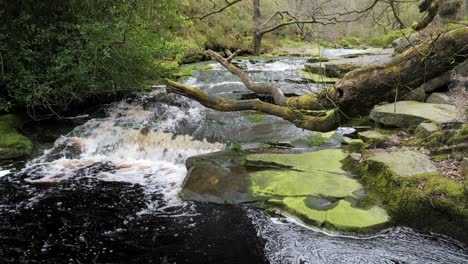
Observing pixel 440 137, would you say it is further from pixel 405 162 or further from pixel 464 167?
pixel 464 167

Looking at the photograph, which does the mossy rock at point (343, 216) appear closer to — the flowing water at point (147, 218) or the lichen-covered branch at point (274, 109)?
the flowing water at point (147, 218)

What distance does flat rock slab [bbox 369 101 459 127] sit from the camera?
239 inches

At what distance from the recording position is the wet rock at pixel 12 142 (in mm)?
7190

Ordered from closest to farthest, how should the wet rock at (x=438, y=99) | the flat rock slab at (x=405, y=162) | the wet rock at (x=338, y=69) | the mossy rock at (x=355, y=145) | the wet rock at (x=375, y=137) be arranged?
1. the flat rock slab at (x=405, y=162)
2. the wet rock at (x=375, y=137)
3. the mossy rock at (x=355, y=145)
4. the wet rock at (x=438, y=99)
5. the wet rock at (x=338, y=69)

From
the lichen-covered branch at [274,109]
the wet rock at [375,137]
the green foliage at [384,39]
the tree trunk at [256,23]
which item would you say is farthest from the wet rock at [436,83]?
the green foliage at [384,39]

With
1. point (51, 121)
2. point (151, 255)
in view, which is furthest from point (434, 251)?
point (51, 121)

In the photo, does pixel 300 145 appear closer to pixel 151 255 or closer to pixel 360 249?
pixel 360 249

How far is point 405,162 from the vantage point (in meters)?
5.04

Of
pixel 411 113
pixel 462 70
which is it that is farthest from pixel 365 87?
pixel 462 70

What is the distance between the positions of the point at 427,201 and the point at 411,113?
2.40m

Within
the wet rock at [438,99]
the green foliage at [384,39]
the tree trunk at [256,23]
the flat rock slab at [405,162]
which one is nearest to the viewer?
the flat rock slab at [405,162]

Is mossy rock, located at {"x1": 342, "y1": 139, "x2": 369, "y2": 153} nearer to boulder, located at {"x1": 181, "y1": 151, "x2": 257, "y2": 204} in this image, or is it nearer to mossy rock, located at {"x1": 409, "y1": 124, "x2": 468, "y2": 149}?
mossy rock, located at {"x1": 409, "y1": 124, "x2": 468, "y2": 149}

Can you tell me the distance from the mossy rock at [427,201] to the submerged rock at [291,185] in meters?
0.22

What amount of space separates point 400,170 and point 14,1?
8.08 meters
